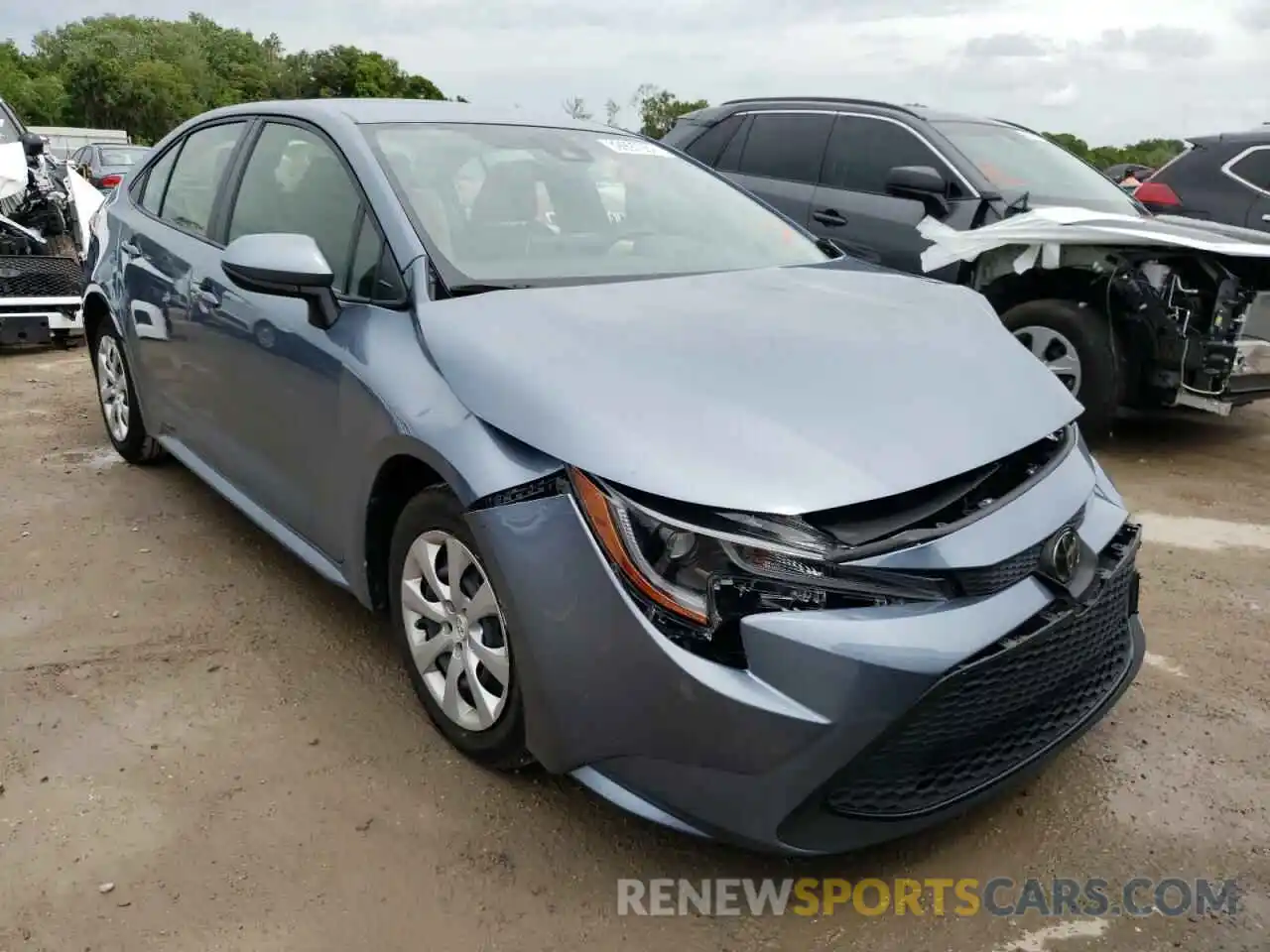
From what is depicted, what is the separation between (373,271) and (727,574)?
1.40 meters

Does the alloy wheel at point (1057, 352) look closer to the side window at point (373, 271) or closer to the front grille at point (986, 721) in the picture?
the front grille at point (986, 721)

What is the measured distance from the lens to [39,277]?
24.5ft

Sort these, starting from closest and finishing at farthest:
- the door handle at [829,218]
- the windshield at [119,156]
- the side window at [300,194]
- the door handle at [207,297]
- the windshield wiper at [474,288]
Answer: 1. the windshield wiper at [474,288]
2. the side window at [300,194]
3. the door handle at [207,297]
4. the door handle at [829,218]
5. the windshield at [119,156]

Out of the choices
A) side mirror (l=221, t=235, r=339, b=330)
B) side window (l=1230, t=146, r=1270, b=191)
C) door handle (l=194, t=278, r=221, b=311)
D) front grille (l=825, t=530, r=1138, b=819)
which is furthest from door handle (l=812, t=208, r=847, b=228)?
front grille (l=825, t=530, r=1138, b=819)

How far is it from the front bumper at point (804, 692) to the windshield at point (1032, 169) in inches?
161

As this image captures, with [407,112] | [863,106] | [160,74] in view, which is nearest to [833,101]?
[863,106]

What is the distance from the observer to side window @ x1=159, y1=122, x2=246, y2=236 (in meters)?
3.81

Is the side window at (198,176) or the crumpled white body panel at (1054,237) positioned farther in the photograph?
the crumpled white body panel at (1054,237)

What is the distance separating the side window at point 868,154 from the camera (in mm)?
5925

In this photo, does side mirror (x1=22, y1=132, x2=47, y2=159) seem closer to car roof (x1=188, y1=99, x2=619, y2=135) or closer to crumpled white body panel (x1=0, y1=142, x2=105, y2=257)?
crumpled white body panel (x1=0, y1=142, x2=105, y2=257)

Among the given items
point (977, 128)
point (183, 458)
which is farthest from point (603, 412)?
point (977, 128)

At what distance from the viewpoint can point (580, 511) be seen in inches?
82.5

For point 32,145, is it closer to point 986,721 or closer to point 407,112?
point 407,112

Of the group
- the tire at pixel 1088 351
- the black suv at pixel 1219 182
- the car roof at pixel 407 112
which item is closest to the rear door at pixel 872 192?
the tire at pixel 1088 351
